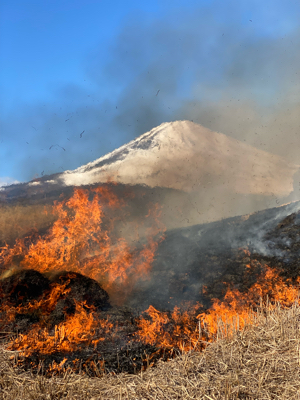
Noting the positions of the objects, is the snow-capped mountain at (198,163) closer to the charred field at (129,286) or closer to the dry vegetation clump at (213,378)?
the charred field at (129,286)

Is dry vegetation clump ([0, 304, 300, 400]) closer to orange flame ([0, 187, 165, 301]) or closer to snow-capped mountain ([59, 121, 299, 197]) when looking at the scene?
orange flame ([0, 187, 165, 301])

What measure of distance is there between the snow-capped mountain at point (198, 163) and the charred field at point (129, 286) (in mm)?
5821

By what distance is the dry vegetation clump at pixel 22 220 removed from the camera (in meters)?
13.4

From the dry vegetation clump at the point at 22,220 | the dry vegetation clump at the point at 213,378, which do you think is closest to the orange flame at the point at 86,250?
the dry vegetation clump at the point at 22,220

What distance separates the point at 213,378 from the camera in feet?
12.7

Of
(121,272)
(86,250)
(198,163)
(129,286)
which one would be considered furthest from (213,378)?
(198,163)

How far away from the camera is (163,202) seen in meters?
19.9

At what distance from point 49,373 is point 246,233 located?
9287 mm

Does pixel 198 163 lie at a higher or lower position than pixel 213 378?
higher

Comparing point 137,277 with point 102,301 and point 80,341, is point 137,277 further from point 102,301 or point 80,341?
point 80,341

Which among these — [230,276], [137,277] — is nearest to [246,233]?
[230,276]

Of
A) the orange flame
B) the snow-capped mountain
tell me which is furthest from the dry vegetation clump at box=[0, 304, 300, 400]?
the snow-capped mountain

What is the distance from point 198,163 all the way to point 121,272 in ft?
43.9

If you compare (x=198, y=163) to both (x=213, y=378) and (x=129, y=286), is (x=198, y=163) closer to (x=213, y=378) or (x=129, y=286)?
(x=129, y=286)
